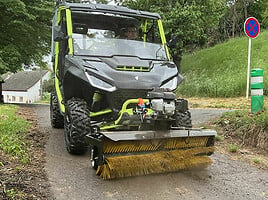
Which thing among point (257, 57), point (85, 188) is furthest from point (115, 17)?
point (257, 57)

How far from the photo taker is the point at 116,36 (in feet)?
17.5

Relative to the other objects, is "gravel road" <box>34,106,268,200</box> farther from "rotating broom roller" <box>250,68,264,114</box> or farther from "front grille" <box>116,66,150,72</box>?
"rotating broom roller" <box>250,68,264,114</box>

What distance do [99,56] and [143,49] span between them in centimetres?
79

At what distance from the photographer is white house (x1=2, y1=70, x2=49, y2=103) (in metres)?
54.0

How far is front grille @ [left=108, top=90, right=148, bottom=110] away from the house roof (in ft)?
174

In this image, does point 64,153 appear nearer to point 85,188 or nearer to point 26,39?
point 85,188

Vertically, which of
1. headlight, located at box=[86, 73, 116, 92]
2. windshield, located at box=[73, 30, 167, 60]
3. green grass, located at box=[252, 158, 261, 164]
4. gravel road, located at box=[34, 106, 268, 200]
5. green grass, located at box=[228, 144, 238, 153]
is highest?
windshield, located at box=[73, 30, 167, 60]

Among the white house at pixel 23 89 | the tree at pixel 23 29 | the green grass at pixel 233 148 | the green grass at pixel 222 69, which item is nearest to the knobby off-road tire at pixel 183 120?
the green grass at pixel 233 148

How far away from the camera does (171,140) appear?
3754 mm

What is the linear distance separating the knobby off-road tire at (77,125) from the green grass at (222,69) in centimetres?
738

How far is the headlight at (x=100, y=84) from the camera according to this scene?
161 inches

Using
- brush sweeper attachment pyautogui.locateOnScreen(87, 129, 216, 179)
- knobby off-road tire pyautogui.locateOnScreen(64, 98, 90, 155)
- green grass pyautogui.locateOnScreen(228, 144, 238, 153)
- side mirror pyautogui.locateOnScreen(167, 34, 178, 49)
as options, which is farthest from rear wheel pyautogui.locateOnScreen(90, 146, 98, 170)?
side mirror pyautogui.locateOnScreen(167, 34, 178, 49)

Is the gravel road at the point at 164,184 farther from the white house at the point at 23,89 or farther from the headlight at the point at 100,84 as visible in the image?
the white house at the point at 23,89

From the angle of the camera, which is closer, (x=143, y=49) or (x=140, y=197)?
(x=140, y=197)
